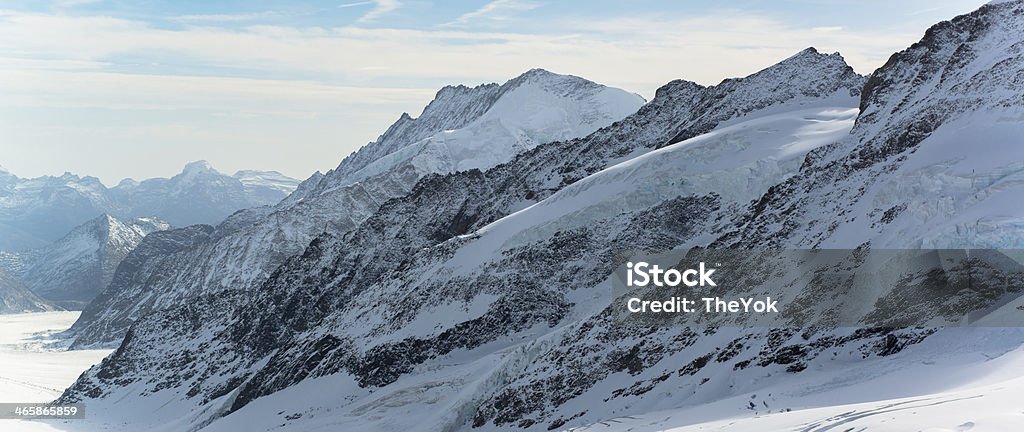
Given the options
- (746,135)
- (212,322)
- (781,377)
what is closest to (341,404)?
(746,135)

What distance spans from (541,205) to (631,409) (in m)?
45.6

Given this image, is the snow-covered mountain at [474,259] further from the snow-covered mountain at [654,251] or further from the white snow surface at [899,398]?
the white snow surface at [899,398]

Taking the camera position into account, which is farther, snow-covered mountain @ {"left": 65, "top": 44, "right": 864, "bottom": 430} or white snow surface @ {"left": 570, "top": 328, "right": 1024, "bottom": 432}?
snow-covered mountain @ {"left": 65, "top": 44, "right": 864, "bottom": 430}

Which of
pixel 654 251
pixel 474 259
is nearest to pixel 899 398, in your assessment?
pixel 654 251

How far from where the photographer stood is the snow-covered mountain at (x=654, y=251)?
4650cm

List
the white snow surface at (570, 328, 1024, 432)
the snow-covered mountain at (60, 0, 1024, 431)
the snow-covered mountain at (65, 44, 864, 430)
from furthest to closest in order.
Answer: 1. the snow-covered mountain at (65, 44, 864, 430)
2. the snow-covered mountain at (60, 0, 1024, 431)
3. the white snow surface at (570, 328, 1024, 432)

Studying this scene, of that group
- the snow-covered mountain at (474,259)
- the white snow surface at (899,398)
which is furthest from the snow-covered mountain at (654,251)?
the snow-covered mountain at (474,259)

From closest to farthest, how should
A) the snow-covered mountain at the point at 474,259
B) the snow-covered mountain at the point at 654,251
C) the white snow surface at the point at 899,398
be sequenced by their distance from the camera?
the white snow surface at the point at 899,398 < the snow-covered mountain at the point at 654,251 < the snow-covered mountain at the point at 474,259

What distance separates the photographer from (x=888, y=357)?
44.0 m

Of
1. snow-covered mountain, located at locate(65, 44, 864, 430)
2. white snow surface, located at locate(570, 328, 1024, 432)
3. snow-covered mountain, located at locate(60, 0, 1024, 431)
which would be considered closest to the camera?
white snow surface, located at locate(570, 328, 1024, 432)

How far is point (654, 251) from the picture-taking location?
85.9 meters

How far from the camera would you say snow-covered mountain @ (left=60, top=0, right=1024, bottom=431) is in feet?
153

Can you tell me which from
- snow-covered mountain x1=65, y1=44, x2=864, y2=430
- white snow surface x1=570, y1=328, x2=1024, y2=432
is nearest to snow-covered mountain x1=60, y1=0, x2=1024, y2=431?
white snow surface x1=570, y1=328, x2=1024, y2=432

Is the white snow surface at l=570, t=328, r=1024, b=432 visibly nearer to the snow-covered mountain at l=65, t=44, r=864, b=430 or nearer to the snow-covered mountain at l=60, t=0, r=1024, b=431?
the snow-covered mountain at l=60, t=0, r=1024, b=431
